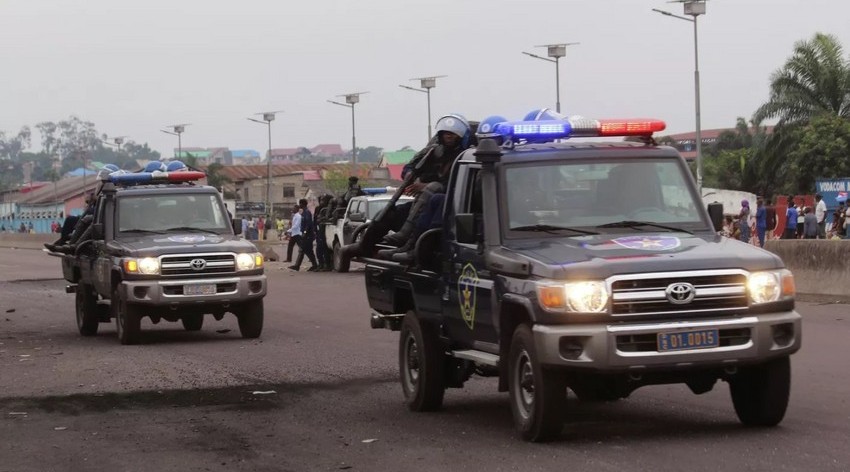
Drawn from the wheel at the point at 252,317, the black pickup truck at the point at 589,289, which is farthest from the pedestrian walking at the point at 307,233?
the black pickup truck at the point at 589,289

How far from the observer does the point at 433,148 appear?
37.4ft

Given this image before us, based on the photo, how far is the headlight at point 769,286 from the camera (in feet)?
28.2

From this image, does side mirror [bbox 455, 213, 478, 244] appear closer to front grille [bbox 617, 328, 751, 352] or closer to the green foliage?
front grille [bbox 617, 328, 751, 352]

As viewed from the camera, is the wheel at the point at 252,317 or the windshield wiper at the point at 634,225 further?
the wheel at the point at 252,317

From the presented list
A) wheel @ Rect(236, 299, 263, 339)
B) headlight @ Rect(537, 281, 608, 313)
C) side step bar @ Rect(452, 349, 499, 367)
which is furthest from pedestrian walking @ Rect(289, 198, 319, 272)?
headlight @ Rect(537, 281, 608, 313)

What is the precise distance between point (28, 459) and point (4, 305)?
705 inches

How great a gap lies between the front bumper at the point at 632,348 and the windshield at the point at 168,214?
34.5 ft

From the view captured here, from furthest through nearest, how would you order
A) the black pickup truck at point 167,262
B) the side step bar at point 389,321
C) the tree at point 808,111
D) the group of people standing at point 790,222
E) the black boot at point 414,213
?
1. the tree at point 808,111
2. the group of people standing at point 790,222
3. the black pickup truck at point 167,262
4. the side step bar at point 389,321
5. the black boot at point 414,213

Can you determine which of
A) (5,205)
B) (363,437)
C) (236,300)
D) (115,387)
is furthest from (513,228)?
(5,205)

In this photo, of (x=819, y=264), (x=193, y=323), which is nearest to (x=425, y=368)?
(x=193, y=323)

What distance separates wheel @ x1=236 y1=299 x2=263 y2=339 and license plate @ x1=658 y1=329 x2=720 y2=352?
9.96 meters

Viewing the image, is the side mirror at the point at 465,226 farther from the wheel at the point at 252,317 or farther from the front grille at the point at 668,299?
the wheel at the point at 252,317

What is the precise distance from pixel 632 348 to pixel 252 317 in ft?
32.8

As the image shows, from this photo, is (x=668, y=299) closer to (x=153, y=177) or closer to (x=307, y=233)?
(x=153, y=177)
